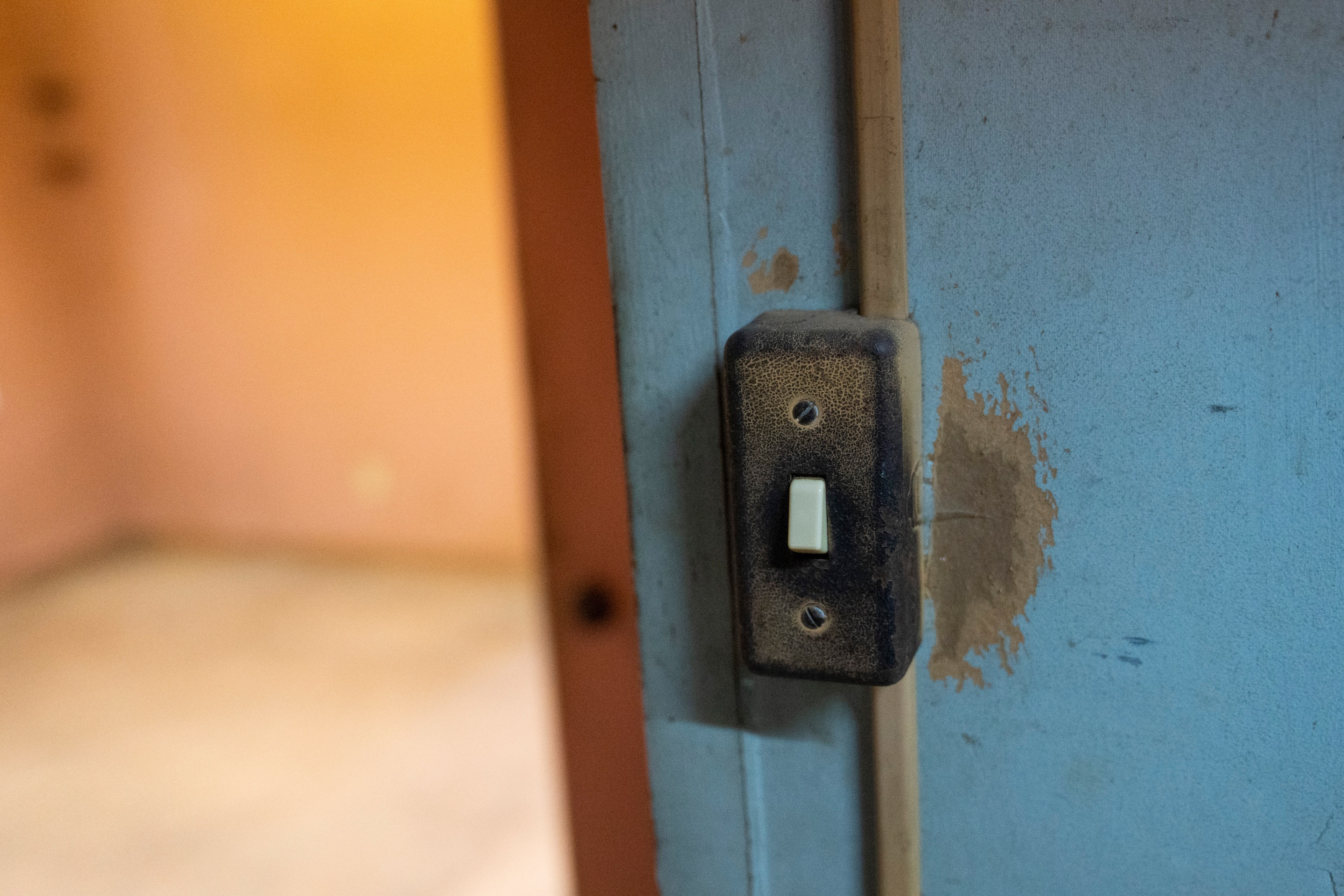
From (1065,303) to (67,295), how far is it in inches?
187

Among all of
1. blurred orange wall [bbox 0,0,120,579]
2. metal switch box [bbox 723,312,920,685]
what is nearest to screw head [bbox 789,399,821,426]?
metal switch box [bbox 723,312,920,685]

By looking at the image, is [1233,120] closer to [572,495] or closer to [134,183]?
[572,495]

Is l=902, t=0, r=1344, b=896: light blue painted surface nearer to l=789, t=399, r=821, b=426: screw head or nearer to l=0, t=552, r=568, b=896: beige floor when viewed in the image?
l=789, t=399, r=821, b=426: screw head

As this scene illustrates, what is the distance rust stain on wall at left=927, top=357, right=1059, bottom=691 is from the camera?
62 centimetres

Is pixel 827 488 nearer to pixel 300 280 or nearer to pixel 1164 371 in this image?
pixel 1164 371

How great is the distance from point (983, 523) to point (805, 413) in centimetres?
14

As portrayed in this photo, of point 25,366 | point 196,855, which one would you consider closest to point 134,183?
point 25,366

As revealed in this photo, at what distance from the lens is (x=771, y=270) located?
2.13 ft

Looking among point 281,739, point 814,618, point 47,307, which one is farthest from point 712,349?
point 47,307

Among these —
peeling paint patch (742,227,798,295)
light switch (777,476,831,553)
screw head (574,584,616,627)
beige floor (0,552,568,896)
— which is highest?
peeling paint patch (742,227,798,295)

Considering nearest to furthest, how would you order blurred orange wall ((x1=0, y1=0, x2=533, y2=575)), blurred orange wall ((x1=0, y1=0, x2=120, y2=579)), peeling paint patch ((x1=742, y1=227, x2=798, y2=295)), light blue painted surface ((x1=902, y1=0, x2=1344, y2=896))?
light blue painted surface ((x1=902, y1=0, x2=1344, y2=896))
peeling paint patch ((x1=742, y1=227, x2=798, y2=295))
blurred orange wall ((x1=0, y1=0, x2=533, y2=575))
blurred orange wall ((x1=0, y1=0, x2=120, y2=579))

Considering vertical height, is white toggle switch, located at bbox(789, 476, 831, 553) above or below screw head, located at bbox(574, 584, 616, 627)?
above

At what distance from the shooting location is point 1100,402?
590 mm

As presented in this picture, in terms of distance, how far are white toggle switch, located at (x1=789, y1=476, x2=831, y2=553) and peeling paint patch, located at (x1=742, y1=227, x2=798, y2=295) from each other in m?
0.13
